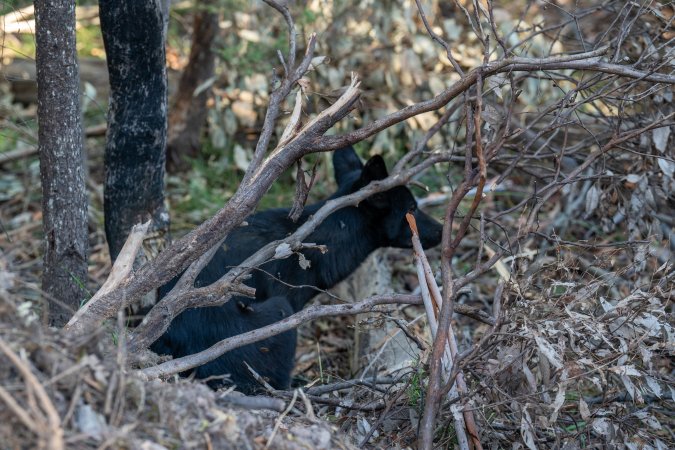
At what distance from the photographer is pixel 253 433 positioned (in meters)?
2.75

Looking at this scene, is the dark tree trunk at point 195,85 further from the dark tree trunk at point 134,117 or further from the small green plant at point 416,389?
the small green plant at point 416,389

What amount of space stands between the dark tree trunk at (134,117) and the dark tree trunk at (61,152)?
34 centimetres

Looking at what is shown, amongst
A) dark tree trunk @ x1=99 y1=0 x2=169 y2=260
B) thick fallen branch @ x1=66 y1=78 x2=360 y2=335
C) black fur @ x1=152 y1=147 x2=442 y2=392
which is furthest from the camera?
black fur @ x1=152 y1=147 x2=442 y2=392

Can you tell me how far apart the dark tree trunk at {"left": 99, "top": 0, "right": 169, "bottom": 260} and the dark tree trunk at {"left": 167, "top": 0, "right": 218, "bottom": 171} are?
3.14m

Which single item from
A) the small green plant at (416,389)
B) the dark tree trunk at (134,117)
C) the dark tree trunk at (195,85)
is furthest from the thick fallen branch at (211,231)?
the dark tree trunk at (195,85)

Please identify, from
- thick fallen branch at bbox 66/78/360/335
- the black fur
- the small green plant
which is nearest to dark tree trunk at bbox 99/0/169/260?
the black fur

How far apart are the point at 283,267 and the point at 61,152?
1.66 m

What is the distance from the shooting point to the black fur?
4.42 meters

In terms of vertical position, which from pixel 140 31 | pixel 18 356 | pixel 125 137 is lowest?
pixel 18 356

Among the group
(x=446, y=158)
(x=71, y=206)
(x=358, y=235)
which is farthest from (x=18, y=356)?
(x=358, y=235)

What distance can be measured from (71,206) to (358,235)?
6.64 ft

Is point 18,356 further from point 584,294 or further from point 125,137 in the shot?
point 584,294

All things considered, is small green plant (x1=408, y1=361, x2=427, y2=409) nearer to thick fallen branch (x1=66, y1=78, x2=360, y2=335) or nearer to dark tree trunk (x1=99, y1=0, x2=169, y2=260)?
thick fallen branch (x1=66, y1=78, x2=360, y2=335)

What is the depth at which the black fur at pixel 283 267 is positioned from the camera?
14.5 feet
